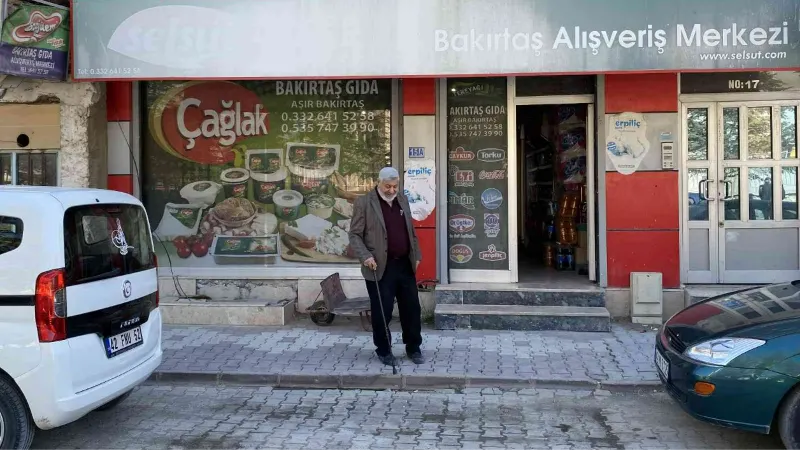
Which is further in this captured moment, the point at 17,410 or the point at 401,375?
the point at 401,375

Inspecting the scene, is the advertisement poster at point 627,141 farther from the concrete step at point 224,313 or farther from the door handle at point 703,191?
the concrete step at point 224,313

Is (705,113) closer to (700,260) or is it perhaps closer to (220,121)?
(700,260)

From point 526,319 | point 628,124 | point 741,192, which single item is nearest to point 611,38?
point 628,124

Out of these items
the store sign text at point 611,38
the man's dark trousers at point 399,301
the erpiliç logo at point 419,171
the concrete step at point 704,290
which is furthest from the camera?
the erpiliç logo at point 419,171

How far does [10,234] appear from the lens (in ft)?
13.7

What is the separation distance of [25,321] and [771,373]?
468 cm

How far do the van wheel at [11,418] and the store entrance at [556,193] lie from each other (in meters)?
6.26

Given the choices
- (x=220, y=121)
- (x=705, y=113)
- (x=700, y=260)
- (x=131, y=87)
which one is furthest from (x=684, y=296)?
(x=131, y=87)

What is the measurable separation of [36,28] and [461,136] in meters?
5.41

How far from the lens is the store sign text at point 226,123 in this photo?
9.15 metres

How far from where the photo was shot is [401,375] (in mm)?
6129

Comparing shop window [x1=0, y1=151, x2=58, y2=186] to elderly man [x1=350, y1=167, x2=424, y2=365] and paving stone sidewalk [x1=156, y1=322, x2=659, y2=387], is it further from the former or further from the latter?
elderly man [x1=350, y1=167, x2=424, y2=365]

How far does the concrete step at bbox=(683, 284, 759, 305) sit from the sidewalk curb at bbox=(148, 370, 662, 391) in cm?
254

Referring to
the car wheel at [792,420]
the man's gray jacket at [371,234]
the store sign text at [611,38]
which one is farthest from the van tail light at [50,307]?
the store sign text at [611,38]
